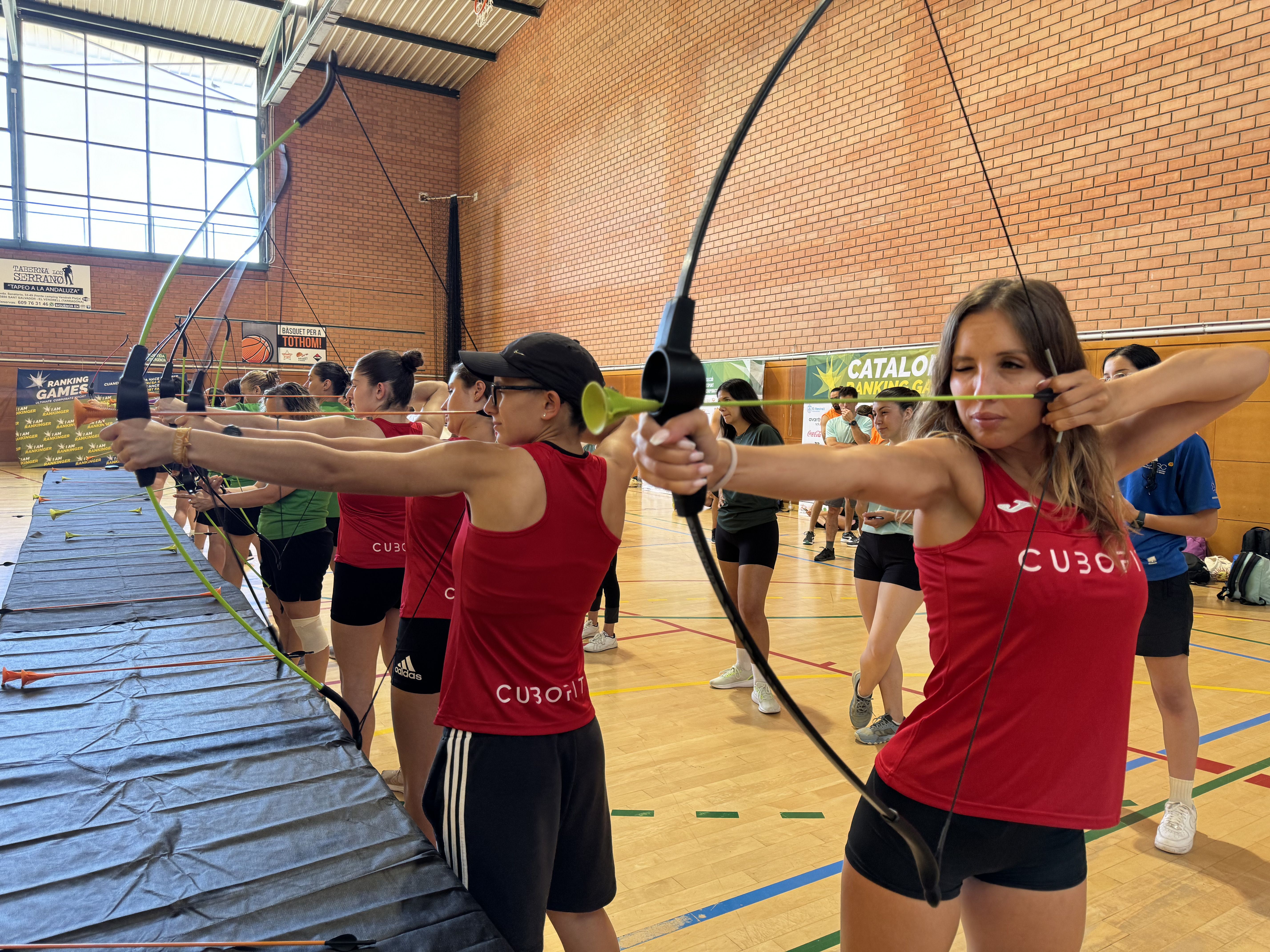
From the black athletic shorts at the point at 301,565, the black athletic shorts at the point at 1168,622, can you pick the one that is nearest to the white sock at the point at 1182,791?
the black athletic shorts at the point at 1168,622

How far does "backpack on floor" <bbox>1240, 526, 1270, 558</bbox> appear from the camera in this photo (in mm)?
5371

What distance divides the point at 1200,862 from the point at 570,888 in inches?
76.7

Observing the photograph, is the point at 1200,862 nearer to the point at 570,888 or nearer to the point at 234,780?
the point at 570,888

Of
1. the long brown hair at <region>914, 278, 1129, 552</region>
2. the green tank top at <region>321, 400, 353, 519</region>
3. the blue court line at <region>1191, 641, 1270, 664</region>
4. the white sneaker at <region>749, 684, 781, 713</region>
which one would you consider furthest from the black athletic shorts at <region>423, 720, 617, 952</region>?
the blue court line at <region>1191, 641, 1270, 664</region>

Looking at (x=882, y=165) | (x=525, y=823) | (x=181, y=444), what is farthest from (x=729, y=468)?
(x=882, y=165)

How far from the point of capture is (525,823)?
1.20 m

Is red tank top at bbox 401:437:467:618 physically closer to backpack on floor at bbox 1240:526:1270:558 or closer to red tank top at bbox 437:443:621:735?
red tank top at bbox 437:443:621:735

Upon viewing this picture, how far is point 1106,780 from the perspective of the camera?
104 centimetres

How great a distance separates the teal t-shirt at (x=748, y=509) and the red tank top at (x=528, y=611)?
2.11 metres

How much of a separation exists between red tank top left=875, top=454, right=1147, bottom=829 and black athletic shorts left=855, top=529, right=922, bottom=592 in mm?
1714

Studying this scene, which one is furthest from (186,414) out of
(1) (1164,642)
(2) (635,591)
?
(2) (635,591)

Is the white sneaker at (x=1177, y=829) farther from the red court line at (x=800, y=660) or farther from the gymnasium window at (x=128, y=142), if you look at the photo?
the gymnasium window at (x=128, y=142)

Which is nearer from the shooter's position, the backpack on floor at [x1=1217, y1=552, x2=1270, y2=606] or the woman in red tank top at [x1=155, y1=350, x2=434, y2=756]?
the woman in red tank top at [x1=155, y1=350, x2=434, y2=756]

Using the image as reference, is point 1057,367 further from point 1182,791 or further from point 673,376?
point 1182,791
